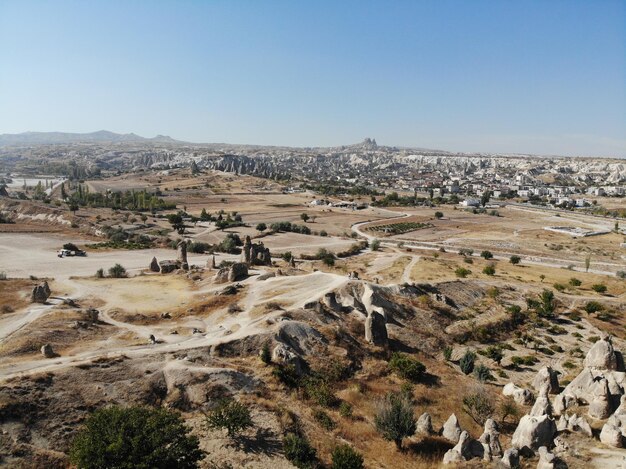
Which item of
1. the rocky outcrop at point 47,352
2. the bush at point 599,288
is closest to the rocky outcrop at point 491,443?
the rocky outcrop at point 47,352

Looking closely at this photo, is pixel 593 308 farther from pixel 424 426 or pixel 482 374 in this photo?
pixel 424 426

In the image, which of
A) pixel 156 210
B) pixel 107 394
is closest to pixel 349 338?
pixel 107 394

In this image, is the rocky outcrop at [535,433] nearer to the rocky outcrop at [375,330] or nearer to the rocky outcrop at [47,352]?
the rocky outcrop at [375,330]

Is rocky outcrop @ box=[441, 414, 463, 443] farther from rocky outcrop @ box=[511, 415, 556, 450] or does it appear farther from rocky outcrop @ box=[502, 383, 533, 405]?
rocky outcrop @ box=[502, 383, 533, 405]

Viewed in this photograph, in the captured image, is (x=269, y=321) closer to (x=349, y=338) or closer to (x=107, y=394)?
(x=349, y=338)

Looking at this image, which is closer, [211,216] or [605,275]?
[605,275]
